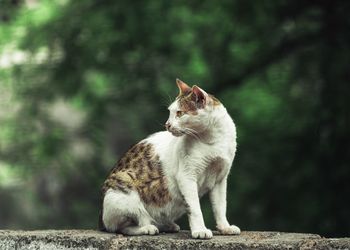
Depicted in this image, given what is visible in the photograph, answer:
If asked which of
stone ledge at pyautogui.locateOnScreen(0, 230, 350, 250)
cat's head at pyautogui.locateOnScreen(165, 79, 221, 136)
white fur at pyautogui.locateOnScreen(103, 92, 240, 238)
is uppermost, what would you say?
cat's head at pyautogui.locateOnScreen(165, 79, 221, 136)

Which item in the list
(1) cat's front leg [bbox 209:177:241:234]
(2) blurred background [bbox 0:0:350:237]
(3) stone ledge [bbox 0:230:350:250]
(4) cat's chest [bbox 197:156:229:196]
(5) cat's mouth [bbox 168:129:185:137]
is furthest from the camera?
(2) blurred background [bbox 0:0:350:237]

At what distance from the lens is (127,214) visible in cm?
515

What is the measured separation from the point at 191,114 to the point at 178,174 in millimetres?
366

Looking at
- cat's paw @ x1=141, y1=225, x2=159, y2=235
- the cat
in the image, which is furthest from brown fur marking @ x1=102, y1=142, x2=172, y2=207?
cat's paw @ x1=141, y1=225, x2=159, y2=235

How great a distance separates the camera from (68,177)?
39.0 feet

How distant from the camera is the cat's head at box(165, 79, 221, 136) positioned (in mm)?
4945

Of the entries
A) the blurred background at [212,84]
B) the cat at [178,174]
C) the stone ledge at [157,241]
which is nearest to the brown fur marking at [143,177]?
the cat at [178,174]

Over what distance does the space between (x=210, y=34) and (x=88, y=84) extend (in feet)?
5.71

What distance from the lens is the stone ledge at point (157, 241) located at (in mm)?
4730

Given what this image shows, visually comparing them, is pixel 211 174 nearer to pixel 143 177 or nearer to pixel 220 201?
pixel 220 201

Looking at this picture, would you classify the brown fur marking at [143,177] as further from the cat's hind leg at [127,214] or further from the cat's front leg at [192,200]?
the cat's front leg at [192,200]

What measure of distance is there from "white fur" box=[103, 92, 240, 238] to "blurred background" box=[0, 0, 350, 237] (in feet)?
16.7

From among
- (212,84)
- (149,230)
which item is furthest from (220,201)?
(212,84)

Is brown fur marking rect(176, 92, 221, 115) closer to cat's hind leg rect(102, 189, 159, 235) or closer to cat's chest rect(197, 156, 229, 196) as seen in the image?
cat's chest rect(197, 156, 229, 196)
